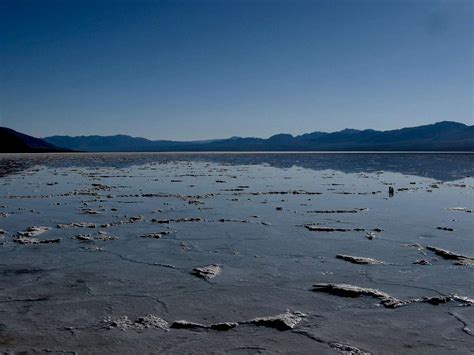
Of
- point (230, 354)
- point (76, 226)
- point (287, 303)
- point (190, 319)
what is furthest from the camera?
point (76, 226)

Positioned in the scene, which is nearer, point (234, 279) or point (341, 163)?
point (234, 279)

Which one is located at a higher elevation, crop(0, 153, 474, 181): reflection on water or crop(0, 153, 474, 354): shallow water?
crop(0, 153, 474, 181): reflection on water

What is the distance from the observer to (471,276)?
6457mm

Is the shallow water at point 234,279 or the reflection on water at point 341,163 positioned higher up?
the reflection on water at point 341,163

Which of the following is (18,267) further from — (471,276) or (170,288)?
(471,276)

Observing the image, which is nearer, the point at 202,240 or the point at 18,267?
the point at 18,267

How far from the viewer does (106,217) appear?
11.9 metres

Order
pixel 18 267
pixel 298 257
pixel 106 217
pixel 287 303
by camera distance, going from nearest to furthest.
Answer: pixel 287 303 < pixel 18 267 < pixel 298 257 < pixel 106 217

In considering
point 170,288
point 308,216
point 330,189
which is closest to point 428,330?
point 170,288

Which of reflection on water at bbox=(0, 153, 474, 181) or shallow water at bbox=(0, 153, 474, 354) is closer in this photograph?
shallow water at bbox=(0, 153, 474, 354)

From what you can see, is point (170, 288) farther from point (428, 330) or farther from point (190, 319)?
point (428, 330)

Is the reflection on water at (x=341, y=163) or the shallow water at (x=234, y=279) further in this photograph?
the reflection on water at (x=341, y=163)

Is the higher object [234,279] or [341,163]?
[341,163]

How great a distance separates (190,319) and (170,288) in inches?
43.8
